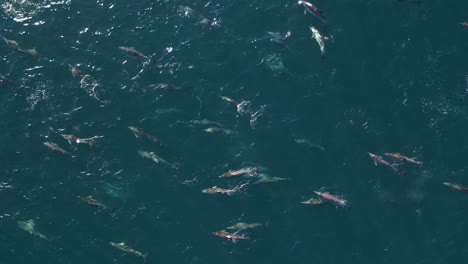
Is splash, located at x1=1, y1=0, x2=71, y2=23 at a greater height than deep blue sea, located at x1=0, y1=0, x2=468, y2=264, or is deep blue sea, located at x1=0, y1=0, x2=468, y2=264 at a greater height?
splash, located at x1=1, y1=0, x2=71, y2=23

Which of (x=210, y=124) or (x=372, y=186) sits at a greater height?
(x=210, y=124)

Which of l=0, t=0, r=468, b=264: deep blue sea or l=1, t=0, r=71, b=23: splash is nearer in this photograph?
l=0, t=0, r=468, b=264: deep blue sea

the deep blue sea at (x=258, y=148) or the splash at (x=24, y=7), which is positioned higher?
the splash at (x=24, y=7)

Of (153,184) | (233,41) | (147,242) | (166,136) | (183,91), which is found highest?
(233,41)

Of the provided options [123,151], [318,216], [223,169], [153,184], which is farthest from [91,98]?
[318,216]

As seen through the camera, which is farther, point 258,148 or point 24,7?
point 24,7

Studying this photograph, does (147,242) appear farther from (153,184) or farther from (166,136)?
(166,136)

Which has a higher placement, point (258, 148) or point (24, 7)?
point (24, 7)

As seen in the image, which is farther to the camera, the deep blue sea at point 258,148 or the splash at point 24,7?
the splash at point 24,7
